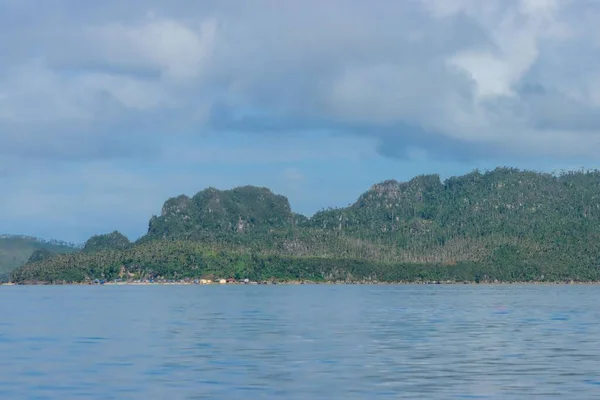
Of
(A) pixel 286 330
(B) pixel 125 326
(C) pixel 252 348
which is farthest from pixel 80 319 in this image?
(C) pixel 252 348

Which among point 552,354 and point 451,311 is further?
point 451,311

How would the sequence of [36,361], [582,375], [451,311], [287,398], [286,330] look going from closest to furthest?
[287,398], [582,375], [36,361], [286,330], [451,311]

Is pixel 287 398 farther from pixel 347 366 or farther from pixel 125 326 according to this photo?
pixel 125 326

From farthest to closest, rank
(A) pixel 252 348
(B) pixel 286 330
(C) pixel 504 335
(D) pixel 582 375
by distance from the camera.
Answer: (B) pixel 286 330
(C) pixel 504 335
(A) pixel 252 348
(D) pixel 582 375

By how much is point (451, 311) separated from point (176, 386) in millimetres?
96279

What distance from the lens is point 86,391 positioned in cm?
5781

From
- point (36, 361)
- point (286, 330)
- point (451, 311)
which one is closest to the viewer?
point (36, 361)

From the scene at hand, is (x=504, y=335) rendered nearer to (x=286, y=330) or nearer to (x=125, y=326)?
(x=286, y=330)

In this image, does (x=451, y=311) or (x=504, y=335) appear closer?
(x=504, y=335)

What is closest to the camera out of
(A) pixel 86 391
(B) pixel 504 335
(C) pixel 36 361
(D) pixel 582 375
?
(A) pixel 86 391

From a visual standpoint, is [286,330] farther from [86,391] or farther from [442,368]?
[86,391]

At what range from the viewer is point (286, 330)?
Result: 349 feet

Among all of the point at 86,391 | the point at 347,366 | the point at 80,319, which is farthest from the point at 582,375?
the point at 80,319

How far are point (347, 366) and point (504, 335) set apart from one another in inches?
1275
